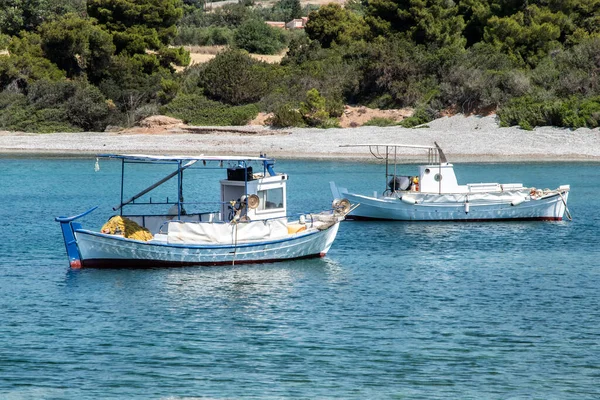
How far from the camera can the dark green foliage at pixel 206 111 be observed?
71.4 metres

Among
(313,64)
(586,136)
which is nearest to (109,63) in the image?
(313,64)

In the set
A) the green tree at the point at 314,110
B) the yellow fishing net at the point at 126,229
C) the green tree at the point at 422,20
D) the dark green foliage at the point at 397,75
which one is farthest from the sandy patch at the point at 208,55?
the yellow fishing net at the point at 126,229

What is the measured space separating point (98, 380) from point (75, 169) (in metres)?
Result: 43.7

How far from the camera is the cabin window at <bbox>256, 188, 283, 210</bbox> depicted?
28234 millimetres

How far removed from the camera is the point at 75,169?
59844 mm

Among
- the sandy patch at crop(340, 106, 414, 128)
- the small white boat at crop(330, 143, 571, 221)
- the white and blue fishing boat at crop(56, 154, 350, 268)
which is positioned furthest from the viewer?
the sandy patch at crop(340, 106, 414, 128)

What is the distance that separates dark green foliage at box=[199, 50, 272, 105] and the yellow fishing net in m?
48.3

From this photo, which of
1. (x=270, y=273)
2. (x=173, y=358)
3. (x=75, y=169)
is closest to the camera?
(x=173, y=358)

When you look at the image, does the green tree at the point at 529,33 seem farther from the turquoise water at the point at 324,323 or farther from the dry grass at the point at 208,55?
the turquoise water at the point at 324,323

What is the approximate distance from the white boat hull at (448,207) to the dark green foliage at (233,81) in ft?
123

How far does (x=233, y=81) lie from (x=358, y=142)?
15.5m

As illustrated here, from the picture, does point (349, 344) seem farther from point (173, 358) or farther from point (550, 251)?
point (550, 251)

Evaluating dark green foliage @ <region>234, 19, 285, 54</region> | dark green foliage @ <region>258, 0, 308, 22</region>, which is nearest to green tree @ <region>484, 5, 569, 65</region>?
dark green foliage @ <region>234, 19, 285, 54</region>

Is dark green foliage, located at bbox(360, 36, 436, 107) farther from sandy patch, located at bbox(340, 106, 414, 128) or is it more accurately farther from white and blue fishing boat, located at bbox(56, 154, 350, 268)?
white and blue fishing boat, located at bbox(56, 154, 350, 268)
